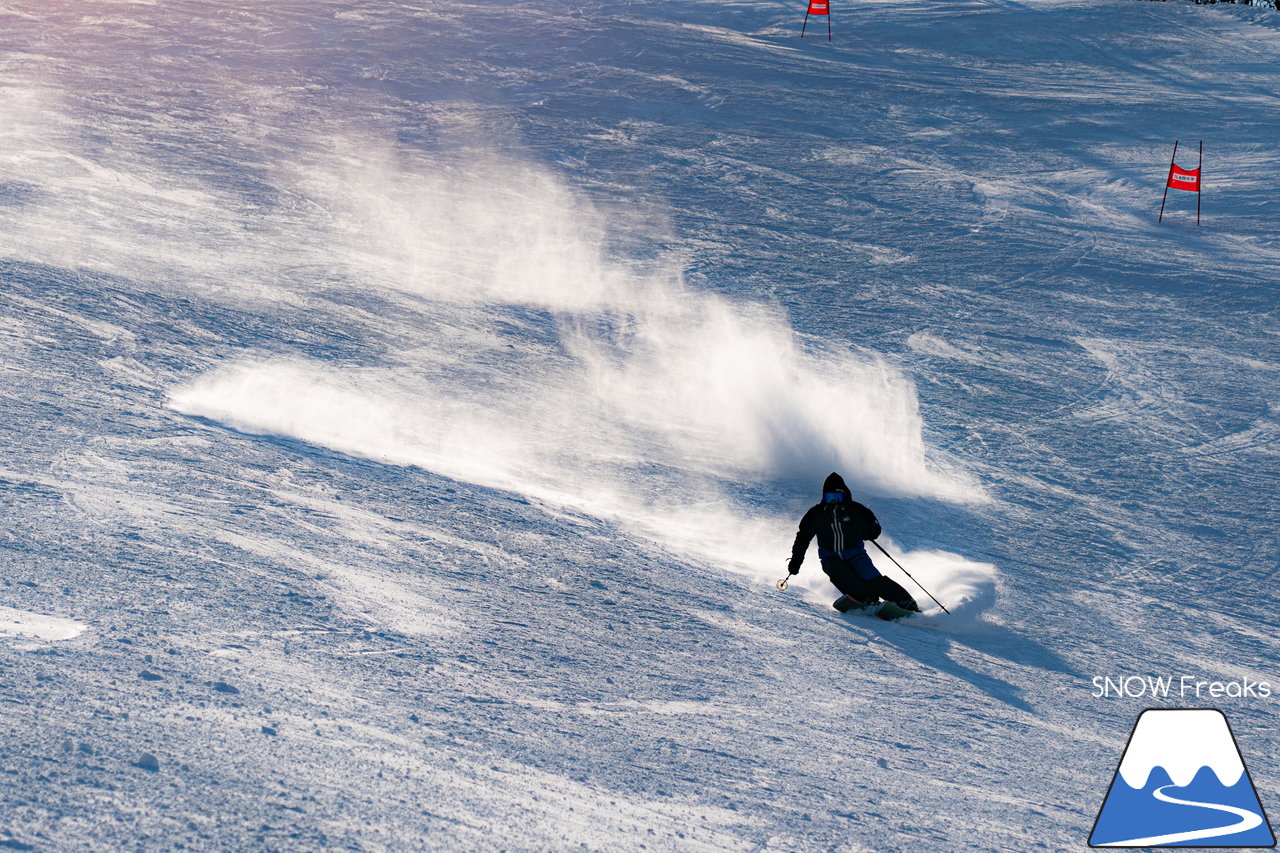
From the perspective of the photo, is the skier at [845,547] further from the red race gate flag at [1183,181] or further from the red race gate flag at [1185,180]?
the red race gate flag at [1185,180]

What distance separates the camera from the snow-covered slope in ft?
15.9

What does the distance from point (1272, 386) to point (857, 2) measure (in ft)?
56.9

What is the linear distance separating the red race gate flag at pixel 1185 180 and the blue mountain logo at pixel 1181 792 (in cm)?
1200

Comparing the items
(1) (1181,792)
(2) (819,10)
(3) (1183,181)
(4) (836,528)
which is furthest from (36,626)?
(2) (819,10)

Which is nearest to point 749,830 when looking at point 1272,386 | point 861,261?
point 1272,386

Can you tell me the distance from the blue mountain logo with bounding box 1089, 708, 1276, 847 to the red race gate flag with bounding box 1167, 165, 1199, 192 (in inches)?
473

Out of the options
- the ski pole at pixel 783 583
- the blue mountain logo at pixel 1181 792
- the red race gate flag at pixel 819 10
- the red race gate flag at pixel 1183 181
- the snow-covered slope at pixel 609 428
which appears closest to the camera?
the blue mountain logo at pixel 1181 792

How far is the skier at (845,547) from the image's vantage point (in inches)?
A: 275

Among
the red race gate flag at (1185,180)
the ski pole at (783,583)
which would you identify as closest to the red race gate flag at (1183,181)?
the red race gate flag at (1185,180)

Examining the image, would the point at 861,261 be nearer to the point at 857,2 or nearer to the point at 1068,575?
the point at 1068,575

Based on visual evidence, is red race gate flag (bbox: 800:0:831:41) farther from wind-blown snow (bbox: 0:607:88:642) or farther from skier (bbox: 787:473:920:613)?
wind-blown snow (bbox: 0:607:88:642)

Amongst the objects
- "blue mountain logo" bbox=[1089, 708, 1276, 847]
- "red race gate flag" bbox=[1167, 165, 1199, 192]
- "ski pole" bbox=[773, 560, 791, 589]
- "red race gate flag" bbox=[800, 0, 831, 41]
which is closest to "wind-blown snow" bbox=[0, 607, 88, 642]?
"ski pole" bbox=[773, 560, 791, 589]

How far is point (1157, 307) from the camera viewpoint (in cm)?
1385

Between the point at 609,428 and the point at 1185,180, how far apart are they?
1058cm
